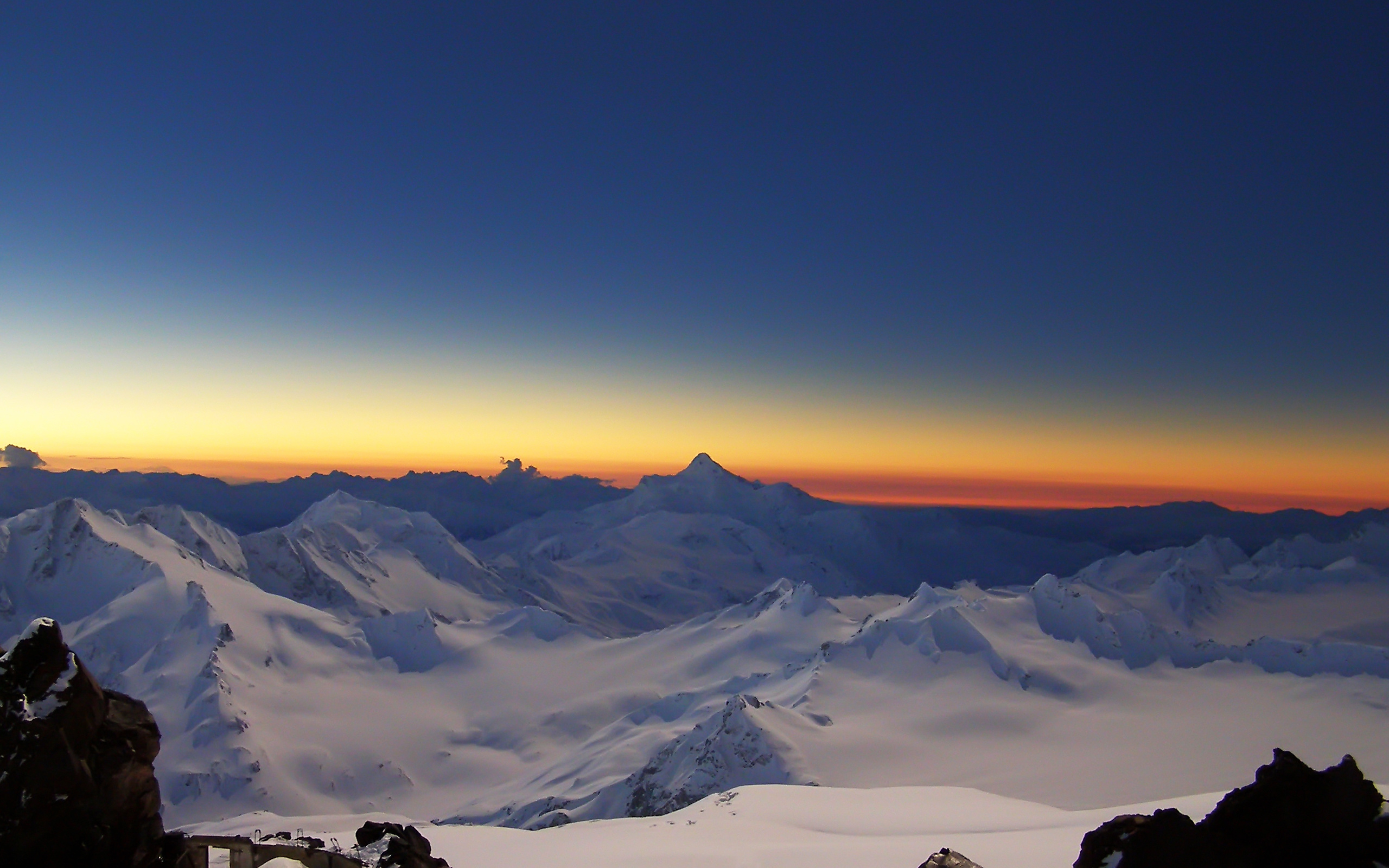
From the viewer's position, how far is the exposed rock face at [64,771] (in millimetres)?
13695

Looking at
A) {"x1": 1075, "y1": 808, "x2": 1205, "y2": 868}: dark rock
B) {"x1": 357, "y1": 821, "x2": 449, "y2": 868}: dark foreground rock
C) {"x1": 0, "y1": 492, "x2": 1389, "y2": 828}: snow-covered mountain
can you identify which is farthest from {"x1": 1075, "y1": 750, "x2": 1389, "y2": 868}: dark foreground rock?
{"x1": 0, "y1": 492, "x2": 1389, "y2": 828}: snow-covered mountain

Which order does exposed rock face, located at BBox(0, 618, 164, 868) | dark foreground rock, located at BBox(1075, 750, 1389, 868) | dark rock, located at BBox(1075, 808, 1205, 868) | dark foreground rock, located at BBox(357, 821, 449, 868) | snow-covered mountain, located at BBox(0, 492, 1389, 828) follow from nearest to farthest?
dark foreground rock, located at BBox(1075, 750, 1389, 868) < dark rock, located at BBox(1075, 808, 1205, 868) < exposed rock face, located at BBox(0, 618, 164, 868) < dark foreground rock, located at BBox(357, 821, 449, 868) < snow-covered mountain, located at BBox(0, 492, 1389, 828)

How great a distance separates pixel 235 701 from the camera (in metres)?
150

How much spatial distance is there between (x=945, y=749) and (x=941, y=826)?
7640 centimetres

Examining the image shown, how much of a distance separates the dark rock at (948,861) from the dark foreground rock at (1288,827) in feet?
13.9

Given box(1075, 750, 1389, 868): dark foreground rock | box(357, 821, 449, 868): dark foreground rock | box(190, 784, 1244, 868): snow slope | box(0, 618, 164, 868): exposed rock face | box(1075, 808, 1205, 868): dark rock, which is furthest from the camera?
box(190, 784, 1244, 868): snow slope

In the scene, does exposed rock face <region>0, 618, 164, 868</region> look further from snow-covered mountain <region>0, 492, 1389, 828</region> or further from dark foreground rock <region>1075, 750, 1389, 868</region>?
snow-covered mountain <region>0, 492, 1389, 828</region>

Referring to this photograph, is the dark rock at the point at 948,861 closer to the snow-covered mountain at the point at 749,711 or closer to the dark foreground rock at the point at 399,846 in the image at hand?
the dark foreground rock at the point at 399,846

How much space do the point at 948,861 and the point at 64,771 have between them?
16878 mm

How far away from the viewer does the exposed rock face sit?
1370cm

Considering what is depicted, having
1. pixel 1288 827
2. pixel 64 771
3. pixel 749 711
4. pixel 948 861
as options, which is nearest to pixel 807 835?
pixel 948 861

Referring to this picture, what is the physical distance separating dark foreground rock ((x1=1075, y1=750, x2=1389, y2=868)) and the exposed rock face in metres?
17.7

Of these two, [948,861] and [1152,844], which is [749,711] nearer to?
[948,861]

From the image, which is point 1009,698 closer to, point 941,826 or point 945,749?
point 945,749
